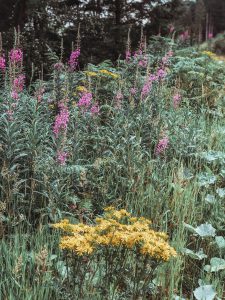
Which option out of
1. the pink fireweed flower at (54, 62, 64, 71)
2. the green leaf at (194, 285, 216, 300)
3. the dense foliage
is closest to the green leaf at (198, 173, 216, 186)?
the green leaf at (194, 285, 216, 300)

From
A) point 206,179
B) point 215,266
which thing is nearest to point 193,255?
point 215,266

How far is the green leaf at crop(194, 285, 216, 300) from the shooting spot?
2.72 metres

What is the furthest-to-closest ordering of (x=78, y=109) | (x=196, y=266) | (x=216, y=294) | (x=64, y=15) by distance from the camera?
(x=64, y=15), (x=78, y=109), (x=196, y=266), (x=216, y=294)

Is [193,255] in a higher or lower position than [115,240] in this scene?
lower

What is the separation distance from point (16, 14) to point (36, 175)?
7624mm

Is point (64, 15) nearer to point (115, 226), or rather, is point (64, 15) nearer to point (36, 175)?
point (36, 175)

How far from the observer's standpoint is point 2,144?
359 cm

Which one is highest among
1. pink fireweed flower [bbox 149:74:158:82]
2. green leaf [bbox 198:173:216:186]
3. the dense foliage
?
the dense foliage

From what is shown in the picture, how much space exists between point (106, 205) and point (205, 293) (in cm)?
125

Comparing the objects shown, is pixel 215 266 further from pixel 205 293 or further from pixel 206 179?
pixel 206 179

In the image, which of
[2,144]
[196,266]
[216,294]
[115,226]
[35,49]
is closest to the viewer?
[115,226]

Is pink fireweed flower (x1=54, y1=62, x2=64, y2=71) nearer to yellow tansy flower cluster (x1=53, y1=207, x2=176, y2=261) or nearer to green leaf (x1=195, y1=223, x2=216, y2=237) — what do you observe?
green leaf (x1=195, y1=223, x2=216, y2=237)

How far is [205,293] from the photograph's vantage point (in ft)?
9.04

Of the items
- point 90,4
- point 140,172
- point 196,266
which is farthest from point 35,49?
point 196,266
